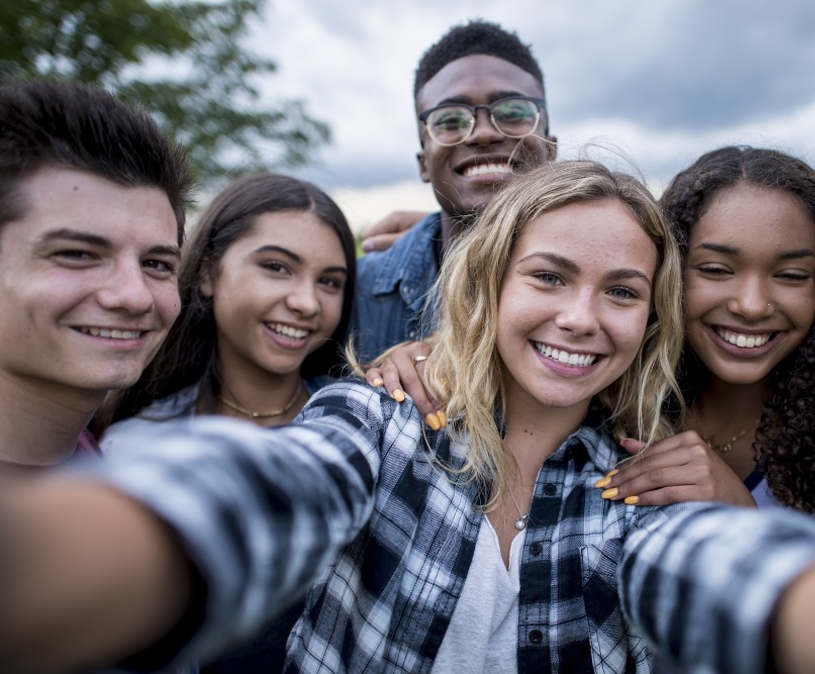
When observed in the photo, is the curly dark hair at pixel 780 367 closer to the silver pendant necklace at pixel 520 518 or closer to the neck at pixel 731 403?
the neck at pixel 731 403

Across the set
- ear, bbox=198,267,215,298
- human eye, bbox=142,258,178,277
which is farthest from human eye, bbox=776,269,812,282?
ear, bbox=198,267,215,298

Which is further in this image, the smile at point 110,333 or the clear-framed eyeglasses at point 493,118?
the clear-framed eyeglasses at point 493,118

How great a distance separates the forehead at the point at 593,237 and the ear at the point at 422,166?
5.67 feet

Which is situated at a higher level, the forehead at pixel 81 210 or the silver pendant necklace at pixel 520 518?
the forehead at pixel 81 210

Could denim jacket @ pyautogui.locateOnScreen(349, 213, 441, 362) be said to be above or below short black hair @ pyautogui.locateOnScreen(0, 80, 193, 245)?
below

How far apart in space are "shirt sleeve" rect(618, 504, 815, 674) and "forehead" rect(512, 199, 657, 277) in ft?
2.60

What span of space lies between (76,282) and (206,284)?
1.22 m

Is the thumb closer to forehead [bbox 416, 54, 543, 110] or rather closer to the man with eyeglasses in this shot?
the man with eyeglasses

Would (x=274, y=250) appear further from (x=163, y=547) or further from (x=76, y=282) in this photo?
(x=163, y=547)

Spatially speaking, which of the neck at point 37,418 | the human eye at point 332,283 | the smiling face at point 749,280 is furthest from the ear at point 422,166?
the neck at point 37,418

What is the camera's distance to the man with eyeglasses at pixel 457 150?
312 cm

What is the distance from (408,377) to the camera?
2.00m

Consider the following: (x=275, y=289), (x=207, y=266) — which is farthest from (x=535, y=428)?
(x=207, y=266)

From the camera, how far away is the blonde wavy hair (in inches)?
72.6
